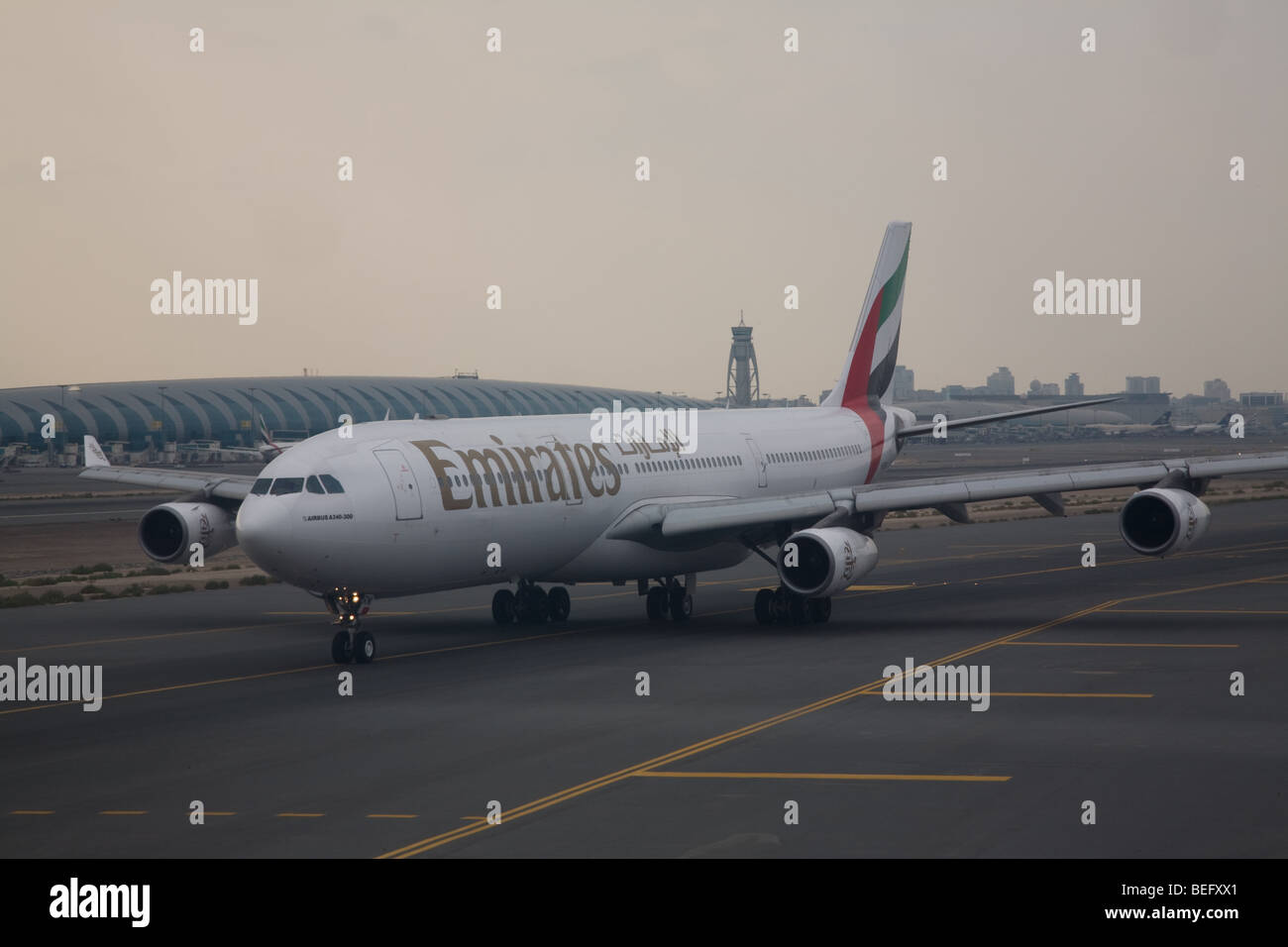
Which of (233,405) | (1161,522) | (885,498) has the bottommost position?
(1161,522)

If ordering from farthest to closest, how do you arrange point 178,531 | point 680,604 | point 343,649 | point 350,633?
point 680,604, point 178,531, point 350,633, point 343,649

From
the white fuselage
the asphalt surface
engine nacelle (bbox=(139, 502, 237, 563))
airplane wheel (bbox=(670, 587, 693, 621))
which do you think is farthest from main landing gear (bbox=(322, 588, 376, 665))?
airplane wheel (bbox=(670, 587, 693, 621))

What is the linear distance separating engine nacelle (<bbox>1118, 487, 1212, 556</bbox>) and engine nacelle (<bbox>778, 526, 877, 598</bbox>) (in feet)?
19.0

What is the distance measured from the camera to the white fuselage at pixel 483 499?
27266mm

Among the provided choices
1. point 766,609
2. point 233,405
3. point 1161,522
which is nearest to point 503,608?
point 766,609

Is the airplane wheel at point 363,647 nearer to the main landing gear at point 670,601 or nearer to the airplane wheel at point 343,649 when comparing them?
the airplane wheel at point 343,649

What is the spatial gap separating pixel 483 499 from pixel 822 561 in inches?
289

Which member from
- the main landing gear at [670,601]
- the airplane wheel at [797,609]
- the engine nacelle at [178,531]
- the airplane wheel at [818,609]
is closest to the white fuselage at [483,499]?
the main landing gear at [670,601]

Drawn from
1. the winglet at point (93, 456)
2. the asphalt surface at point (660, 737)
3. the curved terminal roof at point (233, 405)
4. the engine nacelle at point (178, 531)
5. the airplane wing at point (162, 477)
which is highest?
the curved terminal roof at point (233, 405)

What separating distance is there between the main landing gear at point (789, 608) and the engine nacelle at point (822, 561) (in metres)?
1.49

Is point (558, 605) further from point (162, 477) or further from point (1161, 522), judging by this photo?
point (1161, 522)

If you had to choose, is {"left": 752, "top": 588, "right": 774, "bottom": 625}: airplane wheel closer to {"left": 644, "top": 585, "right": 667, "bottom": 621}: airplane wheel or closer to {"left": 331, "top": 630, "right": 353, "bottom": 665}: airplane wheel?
{"left": 644, "top": 585, "right": 667, "bottom": 621}: airplane wheel

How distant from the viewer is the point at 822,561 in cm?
3191

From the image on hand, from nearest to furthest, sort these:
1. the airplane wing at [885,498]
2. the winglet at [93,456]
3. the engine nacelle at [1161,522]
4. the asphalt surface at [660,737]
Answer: the asphalt surface at [660,737], the engine nacelle at [1161,522], the airplane wing at [885,498], the winglet at [93,456]
